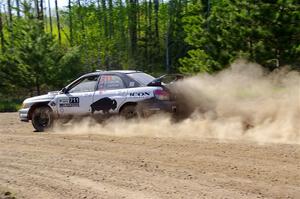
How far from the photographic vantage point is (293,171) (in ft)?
21.4

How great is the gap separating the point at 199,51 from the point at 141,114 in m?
14.4

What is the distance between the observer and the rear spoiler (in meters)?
11.2

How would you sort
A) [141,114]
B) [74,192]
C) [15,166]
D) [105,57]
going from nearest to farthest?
1. [74,192]
2. [15,166]
3. [141,114]
4. [105,57]

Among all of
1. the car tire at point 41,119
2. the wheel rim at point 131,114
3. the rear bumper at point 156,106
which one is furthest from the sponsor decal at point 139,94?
the car tire at point 41,119

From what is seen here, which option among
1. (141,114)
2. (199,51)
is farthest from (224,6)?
(141,114)

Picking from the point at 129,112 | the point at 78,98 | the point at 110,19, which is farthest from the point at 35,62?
the point at 110,19

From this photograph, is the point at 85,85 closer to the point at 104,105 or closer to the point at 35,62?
the point at 104,105

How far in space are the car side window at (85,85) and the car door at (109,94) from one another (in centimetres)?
21

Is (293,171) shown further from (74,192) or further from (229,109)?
(229,109)

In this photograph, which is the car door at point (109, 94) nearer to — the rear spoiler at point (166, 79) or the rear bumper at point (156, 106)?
the rear bumper at point (156, 106)

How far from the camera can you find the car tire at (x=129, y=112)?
11.2m

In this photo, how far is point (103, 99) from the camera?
11.7 meters

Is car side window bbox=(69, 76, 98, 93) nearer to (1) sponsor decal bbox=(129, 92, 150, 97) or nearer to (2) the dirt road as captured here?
(1) sponsor decal bbox=(129, 92, 150, 97)

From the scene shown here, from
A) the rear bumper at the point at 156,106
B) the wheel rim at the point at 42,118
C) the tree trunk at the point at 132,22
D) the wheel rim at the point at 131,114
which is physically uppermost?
Result: the tree trunk at the point at 132,22
